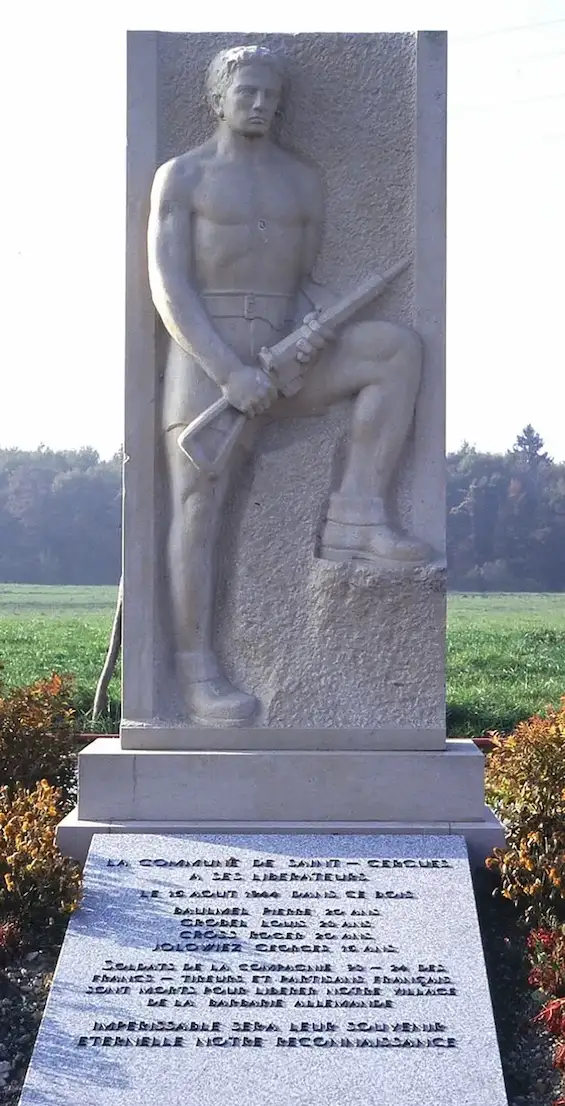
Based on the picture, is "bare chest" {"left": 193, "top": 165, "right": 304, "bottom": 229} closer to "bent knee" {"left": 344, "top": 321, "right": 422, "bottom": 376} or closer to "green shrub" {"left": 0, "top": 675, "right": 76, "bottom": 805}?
"bent knee" {"left": 344, "top": 321, "right": 422, "bottom": 376}

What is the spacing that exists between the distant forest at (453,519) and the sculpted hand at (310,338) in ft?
27.2

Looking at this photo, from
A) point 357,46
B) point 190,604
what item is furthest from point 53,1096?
point 357,46

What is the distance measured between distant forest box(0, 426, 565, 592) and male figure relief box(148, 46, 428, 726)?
8.13 metres

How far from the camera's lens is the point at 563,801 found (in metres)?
4.80

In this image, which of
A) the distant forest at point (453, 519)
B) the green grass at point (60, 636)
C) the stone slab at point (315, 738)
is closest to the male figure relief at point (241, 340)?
the stone slab at point (315, 738)

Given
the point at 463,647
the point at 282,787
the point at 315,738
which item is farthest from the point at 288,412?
the point at 463,647

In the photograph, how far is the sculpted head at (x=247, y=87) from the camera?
15.7 ft

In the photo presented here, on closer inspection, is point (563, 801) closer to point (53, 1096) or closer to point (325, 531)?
point (325, 531)

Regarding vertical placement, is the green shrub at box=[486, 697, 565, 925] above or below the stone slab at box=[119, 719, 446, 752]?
below

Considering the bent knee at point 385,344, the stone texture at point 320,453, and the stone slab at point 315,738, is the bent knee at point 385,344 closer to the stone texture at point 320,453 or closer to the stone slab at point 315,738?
the stone texture at point 320,453

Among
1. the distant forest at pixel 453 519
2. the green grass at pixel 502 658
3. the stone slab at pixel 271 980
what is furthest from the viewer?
the distant forest at pixel 453 519

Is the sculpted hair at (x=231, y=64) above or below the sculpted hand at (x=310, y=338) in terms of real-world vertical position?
above

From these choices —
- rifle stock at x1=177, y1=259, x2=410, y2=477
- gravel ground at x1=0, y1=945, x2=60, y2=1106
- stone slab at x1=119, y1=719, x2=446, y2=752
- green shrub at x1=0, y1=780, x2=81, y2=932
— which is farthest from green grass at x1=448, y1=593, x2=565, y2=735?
gravel ground at x1=0, y1=945, x2=60, y2=1106

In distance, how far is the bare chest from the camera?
189 inches
